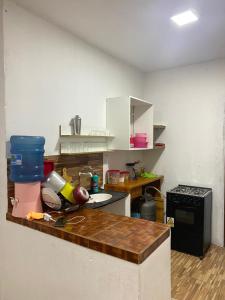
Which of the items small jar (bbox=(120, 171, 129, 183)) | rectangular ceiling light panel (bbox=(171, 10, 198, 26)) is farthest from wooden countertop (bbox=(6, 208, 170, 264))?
rectangular ceiling light panel (bbox=(171, 10, 198, 26))

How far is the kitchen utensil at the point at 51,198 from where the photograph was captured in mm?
1728

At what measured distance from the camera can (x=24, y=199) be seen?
1.68 m

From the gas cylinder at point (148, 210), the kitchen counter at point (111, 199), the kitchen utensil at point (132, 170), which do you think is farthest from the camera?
the kitchen utensil at point (132, 170)

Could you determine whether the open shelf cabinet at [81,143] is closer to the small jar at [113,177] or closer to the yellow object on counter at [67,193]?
the small jar at [113,177]

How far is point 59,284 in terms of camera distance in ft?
4.63

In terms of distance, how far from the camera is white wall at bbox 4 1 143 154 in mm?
1804

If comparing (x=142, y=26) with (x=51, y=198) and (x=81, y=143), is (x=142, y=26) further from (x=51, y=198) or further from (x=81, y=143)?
(x=51, y=198)

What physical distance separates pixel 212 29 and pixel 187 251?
2.58 metres

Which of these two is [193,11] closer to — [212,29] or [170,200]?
[212,29]

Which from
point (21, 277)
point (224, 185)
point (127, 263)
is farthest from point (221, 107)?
point (21, 277)

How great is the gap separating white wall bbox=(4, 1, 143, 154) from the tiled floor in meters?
1.88

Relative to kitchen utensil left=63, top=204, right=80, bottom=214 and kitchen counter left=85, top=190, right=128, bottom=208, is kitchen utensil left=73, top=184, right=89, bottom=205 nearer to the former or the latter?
kitchen utensil left=63, top=204, right=80, bottom=214

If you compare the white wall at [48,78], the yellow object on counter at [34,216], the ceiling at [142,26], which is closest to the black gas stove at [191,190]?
the white wall at [48,78]

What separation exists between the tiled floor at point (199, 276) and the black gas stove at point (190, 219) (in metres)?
0.12
